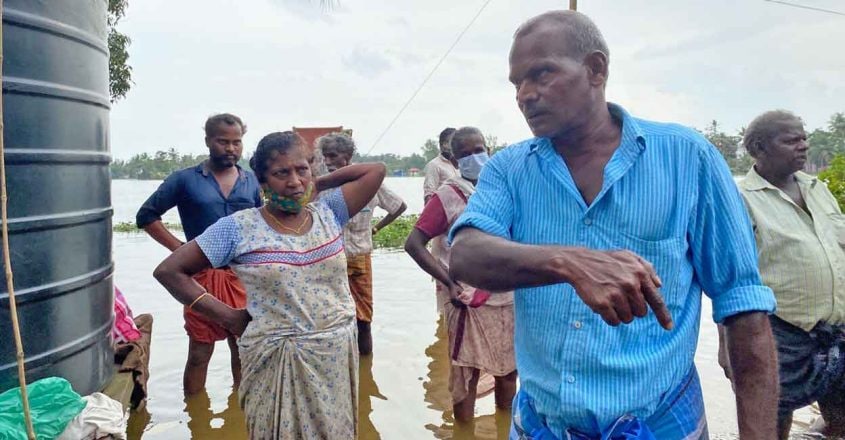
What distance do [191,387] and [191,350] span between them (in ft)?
1.37

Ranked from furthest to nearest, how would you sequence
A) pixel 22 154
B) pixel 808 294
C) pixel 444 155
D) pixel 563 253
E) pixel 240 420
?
1. pixel 444 155
2. pixel 240 420
3. pixel 808 294
4. pixel 22 154
5. pixel 563 253

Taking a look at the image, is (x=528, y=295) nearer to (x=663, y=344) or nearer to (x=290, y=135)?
(x=663, y=344)

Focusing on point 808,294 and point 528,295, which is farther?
point 808,294

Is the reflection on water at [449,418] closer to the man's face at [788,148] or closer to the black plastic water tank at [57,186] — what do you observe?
the black plastic water tank at [57,186]

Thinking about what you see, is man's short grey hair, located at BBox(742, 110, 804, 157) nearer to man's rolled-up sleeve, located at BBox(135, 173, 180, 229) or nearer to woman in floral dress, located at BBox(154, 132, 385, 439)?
woman in floral dress, located at BBox(154, 132, 385, 439)

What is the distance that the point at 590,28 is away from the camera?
1.54m

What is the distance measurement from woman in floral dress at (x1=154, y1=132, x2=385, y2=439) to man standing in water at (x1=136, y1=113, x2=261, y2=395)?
1364mm

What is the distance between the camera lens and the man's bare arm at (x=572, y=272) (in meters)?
1.10

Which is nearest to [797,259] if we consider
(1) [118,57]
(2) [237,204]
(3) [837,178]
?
(3) [837,178]

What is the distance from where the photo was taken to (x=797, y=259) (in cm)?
322

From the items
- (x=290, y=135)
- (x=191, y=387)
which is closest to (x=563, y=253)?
(x=290, y=135)

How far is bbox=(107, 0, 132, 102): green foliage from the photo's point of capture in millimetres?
11625

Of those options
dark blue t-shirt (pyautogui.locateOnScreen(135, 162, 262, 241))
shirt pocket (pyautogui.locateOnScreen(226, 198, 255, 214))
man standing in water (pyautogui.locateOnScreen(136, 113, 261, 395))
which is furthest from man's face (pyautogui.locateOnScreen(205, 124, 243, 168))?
shirt pocket (pyautogui.locateOnScreen(226, 198, 255, 214))

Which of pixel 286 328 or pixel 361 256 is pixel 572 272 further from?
pixel 361 256
